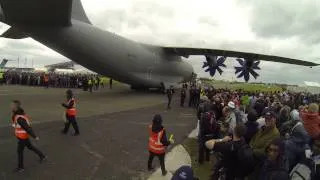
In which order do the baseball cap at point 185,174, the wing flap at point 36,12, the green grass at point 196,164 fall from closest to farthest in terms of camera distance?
the baseball cap at point 185,174, the green grass at point 196,164, the wing flap at point 36,12

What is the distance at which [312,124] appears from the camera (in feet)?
19.4

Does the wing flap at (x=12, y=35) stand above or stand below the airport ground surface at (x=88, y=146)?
above

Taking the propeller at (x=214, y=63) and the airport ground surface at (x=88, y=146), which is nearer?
the airport ground surface at (x=88, y=146)

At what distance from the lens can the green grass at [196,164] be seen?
7.84 m

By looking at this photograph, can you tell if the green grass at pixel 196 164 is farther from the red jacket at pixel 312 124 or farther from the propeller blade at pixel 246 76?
the propeller blade at pixel 246 76

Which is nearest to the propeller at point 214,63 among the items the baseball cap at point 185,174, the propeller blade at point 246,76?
the propeller blade at point 246,76

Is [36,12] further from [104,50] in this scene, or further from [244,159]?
[244,159]

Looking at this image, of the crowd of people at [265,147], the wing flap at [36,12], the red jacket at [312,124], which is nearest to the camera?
the crowd of people at [265,147]

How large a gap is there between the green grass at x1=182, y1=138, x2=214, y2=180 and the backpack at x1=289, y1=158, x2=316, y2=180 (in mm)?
3302

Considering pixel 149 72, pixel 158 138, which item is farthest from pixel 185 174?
pixel 149 72

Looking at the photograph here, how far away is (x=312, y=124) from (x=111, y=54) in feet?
55.1

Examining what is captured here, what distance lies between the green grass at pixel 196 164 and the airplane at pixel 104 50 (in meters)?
7.87

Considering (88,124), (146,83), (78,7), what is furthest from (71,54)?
(146,83)

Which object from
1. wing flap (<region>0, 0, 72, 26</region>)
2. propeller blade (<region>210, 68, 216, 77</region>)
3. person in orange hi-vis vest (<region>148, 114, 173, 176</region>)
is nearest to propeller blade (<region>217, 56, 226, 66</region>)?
propeller blade (<region>210, 68, 216, 77</region>)
